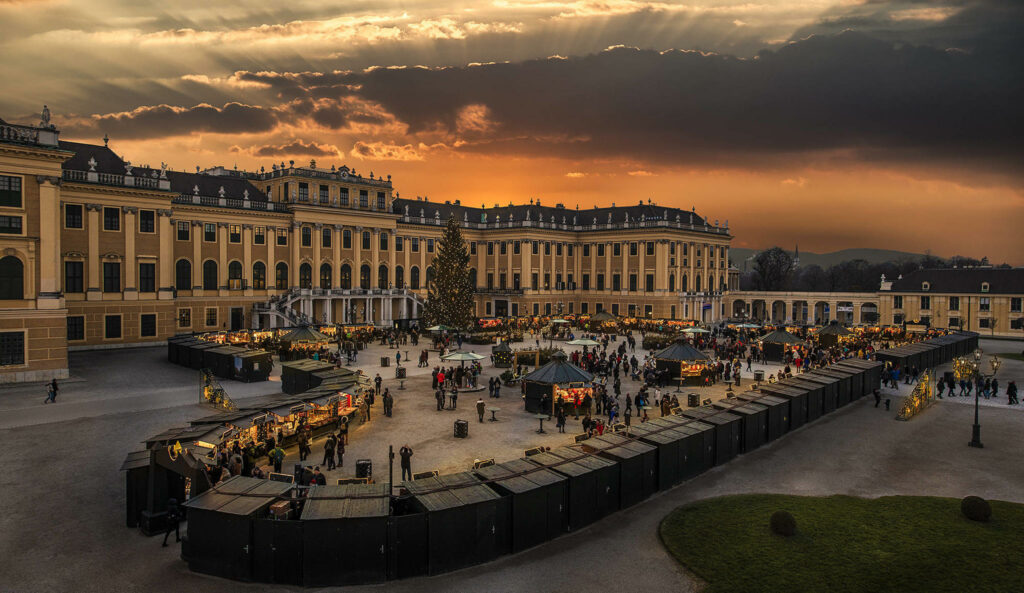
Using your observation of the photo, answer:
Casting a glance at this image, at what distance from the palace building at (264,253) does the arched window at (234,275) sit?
0.52 ft

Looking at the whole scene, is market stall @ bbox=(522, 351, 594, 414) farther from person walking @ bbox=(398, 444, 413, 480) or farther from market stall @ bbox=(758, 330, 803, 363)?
market stall @ bbox=(758, 330, 803, 363)

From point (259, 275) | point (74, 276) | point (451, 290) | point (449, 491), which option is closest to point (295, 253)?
point (259, 275)

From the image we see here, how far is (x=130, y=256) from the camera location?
52844 mm

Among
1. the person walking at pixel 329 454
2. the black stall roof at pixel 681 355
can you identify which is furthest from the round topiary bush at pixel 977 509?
the black stall roof at pixel 681 355

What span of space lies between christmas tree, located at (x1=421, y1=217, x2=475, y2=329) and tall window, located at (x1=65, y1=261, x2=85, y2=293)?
31.5m

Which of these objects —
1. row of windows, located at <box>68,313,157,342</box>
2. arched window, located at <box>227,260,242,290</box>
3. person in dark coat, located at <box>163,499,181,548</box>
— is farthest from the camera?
arched window, located at <box>227,260,242,290</box>

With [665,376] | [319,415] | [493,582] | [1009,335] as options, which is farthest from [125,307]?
[1009,335]

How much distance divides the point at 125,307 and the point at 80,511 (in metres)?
41.9

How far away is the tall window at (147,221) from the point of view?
53.9 metres

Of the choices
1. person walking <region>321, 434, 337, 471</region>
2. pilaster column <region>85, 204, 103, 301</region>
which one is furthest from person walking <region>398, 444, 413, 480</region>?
pilaster column <region>85, 204, 103, 301</region>

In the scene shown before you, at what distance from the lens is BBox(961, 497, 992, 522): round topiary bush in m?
17.0

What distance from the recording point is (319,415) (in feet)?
86.0

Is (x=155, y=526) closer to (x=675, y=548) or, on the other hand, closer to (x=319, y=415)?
(x=319, y=415)

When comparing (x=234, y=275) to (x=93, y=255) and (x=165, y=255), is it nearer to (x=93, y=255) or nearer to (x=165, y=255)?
(x=165, y=255)
